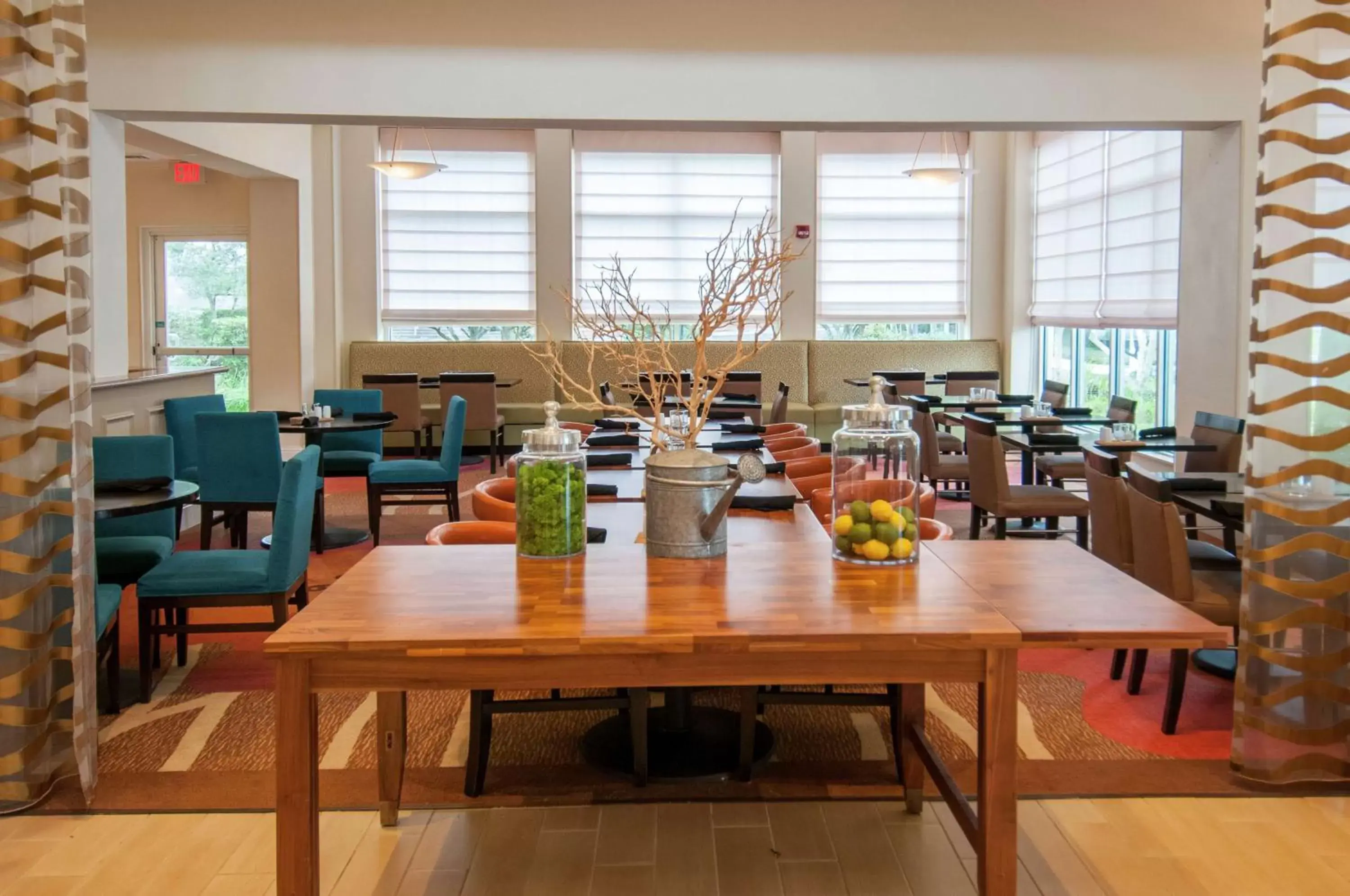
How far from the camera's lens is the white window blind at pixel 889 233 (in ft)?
40.7

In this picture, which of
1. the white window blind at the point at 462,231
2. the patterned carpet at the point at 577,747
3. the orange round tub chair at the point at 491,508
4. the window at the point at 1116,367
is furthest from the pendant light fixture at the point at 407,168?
the orange round tub chair at the point at 491,508

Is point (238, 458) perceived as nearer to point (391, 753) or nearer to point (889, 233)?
point (391, 753)

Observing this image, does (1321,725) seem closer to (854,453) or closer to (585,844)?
(854,453)

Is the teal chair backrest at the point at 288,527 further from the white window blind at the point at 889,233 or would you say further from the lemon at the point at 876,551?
the white window blind at the point at 889,233

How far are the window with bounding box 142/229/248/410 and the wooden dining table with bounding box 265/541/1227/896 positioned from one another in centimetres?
1064

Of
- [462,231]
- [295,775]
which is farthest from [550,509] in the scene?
[462,231]

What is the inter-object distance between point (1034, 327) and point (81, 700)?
10.5 meters

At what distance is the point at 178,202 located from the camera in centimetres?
1197

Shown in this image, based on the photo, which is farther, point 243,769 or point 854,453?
point 243,769

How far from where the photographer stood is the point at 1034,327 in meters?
12.2

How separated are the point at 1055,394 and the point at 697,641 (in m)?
7.64

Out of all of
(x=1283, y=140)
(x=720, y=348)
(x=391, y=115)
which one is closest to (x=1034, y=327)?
(x=720, y=348)

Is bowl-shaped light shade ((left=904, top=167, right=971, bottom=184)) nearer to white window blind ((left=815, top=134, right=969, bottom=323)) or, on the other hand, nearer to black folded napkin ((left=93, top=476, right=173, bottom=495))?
white window blind ((left=815, top=134, right=969, bottom=323))

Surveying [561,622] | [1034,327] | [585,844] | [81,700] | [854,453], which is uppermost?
[1034,327]
